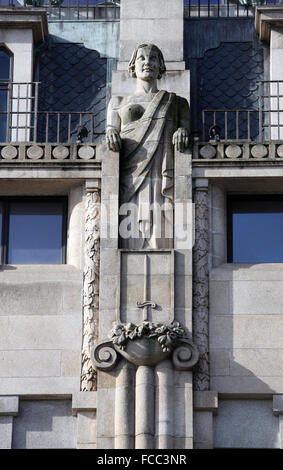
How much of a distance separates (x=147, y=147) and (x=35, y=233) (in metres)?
2.65

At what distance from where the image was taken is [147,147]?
34281 mm

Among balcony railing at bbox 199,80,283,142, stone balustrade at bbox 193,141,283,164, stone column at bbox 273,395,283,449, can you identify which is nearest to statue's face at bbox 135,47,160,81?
balcony railing at bbox 199,80,283,142

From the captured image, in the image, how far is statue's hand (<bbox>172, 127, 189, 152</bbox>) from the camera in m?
34.2

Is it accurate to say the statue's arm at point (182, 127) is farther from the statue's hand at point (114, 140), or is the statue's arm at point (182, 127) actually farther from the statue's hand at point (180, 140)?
the statue's hand at point (114, 140)

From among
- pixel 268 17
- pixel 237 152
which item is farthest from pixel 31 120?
pixel 268 17

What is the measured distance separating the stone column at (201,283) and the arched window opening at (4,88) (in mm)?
4328

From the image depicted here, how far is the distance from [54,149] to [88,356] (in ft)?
13.4

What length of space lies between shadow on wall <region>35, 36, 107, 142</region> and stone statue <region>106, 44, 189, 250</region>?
6.63ft

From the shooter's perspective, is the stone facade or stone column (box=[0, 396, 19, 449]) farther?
stone column (box=[0, 396, 19, 449])

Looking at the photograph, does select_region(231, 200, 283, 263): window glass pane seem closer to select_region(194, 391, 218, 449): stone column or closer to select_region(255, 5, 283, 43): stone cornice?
select_region(194, 391, 218, 449): stone column

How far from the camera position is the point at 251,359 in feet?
109

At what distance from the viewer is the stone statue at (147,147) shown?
1330 inches

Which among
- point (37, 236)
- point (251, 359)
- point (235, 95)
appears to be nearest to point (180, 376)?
point (251, 359)

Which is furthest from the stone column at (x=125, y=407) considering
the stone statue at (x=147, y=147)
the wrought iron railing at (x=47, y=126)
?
the wrought iron railing at (x=47, y=126)
